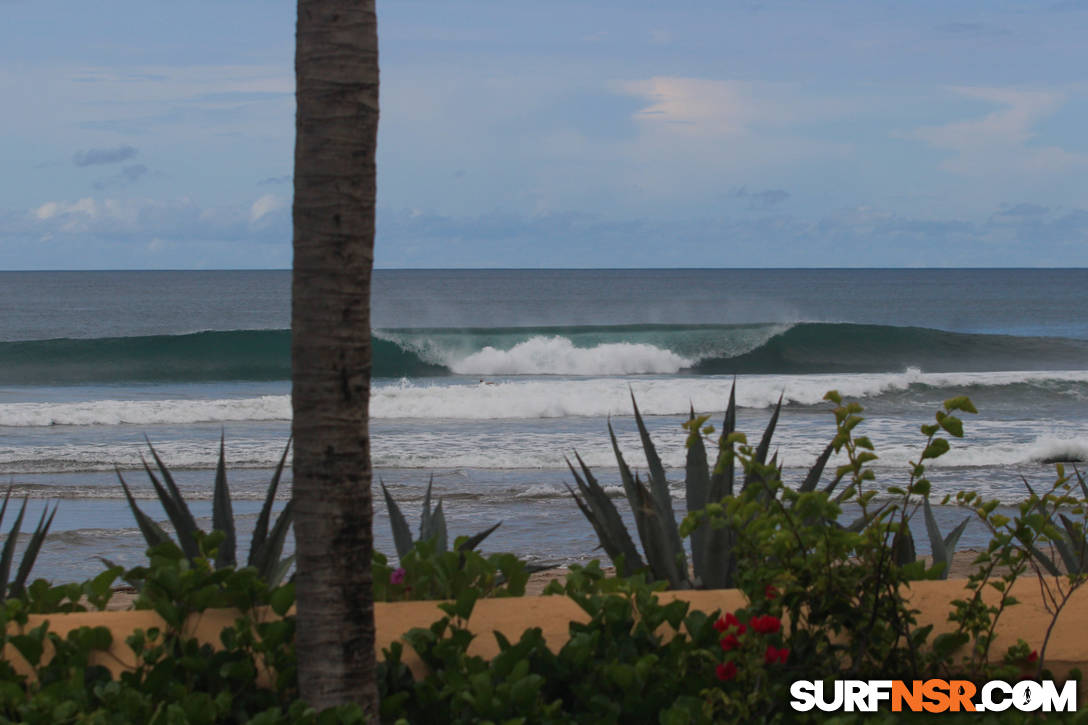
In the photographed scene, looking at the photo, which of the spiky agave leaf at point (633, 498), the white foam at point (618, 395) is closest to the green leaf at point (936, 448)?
the spiky agave leaf at point (633, 498)

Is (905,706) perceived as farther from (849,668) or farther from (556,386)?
(556,386)

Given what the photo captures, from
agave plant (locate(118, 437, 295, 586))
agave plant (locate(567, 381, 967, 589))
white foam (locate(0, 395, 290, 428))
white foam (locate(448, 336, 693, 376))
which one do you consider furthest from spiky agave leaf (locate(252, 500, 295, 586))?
white foam (locate(448, 336, 693, 376))

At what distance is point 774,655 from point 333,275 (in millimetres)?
1163

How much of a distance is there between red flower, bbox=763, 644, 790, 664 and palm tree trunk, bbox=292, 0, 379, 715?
858 millimetres

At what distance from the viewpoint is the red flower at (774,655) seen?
2.09 meters

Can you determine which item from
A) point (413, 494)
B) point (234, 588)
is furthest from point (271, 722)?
point (413, 494)

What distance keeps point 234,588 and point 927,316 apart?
5626 cm

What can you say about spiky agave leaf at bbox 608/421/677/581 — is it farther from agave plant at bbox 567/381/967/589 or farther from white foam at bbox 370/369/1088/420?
white foam at bbox 370/369/1088/420

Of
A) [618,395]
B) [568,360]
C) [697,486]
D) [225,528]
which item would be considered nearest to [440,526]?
[225,528]

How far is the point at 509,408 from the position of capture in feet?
Answer: 53.4

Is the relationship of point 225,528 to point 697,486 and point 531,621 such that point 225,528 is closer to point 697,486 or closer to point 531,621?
point 531,621

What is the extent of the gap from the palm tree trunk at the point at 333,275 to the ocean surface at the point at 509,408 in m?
1.05

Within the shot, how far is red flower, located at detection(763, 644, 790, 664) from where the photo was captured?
6.86 ft

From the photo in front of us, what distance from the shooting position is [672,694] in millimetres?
2211
